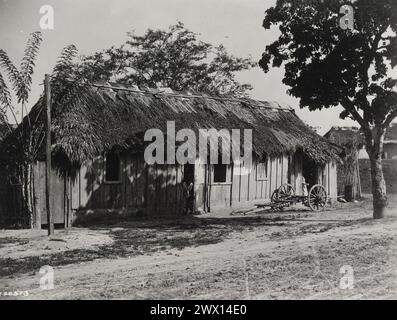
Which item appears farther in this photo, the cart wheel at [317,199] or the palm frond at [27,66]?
the cart wheel at [317,199]

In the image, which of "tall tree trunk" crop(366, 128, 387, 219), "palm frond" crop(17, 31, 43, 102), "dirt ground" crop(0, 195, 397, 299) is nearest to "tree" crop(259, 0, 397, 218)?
"tall tree trunk" crop(366, 128, 387, 219)

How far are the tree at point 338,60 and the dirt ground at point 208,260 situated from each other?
343 centimetres

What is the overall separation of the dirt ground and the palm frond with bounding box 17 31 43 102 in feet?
12.1

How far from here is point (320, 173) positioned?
22.0 m

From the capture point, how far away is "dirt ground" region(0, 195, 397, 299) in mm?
6977

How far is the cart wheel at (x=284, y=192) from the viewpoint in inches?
716

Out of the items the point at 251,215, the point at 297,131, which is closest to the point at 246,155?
the point at 251,215

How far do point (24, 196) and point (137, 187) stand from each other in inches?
168

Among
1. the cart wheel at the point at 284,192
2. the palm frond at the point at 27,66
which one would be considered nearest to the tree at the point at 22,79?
the palm frond at the point at 27,66

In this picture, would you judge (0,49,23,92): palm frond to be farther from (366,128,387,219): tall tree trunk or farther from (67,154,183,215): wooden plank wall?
(366,128,387,219): tall tree trunk

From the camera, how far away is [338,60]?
46.8 feet

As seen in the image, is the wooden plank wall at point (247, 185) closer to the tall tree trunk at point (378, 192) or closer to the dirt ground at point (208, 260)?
the dirt ground at point (208, 260)
